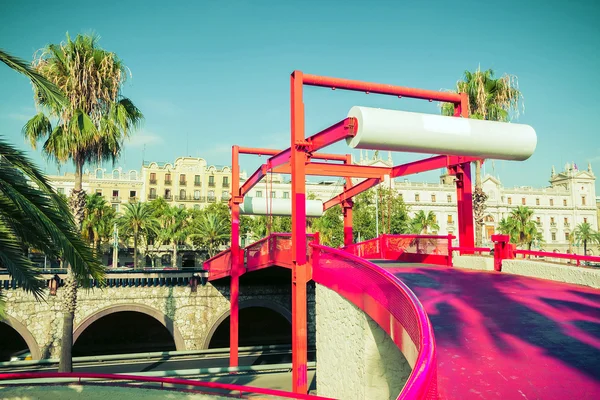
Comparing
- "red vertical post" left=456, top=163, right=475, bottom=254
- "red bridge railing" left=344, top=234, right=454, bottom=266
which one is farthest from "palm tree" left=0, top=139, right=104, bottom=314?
"red bridge railing" left=344, top=234, right=454, bottom=266

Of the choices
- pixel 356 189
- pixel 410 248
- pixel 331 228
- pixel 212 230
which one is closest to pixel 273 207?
pixel 356 189

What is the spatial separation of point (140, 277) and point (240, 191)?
26.5 ft

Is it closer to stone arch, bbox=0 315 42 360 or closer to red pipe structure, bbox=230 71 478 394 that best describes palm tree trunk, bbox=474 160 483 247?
red pipe structure, bbox=230 71 478 394

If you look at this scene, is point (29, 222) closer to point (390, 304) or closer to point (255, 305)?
point (390, 304)

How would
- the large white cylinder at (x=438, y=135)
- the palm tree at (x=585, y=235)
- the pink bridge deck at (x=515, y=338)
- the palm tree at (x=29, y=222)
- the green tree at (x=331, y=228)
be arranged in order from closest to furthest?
the pink bridge deck at (x=515, y=338), the palm tree at (x=29, y=222), the large white cylinder at (x=438, y=135), the green tree at (x=331, y=228), the palm tree at (x=585, y=235)

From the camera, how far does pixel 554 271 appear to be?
9.88 metres

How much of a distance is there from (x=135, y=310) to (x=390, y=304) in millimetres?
19240

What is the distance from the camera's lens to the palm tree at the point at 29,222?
6.50 m

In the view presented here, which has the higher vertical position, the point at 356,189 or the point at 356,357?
the point at 356,189

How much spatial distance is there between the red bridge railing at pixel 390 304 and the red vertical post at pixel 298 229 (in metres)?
0.47

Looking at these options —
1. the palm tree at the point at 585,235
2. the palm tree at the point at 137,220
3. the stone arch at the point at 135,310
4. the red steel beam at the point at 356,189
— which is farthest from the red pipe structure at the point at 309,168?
the palm tree at the point at 585,235

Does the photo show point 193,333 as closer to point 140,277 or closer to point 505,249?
point 140,277

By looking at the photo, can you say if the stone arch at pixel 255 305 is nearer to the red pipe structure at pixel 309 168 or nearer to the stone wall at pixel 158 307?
the stone wall at pixel 158 307

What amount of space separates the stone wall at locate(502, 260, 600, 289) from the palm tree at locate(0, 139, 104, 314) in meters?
9.18
